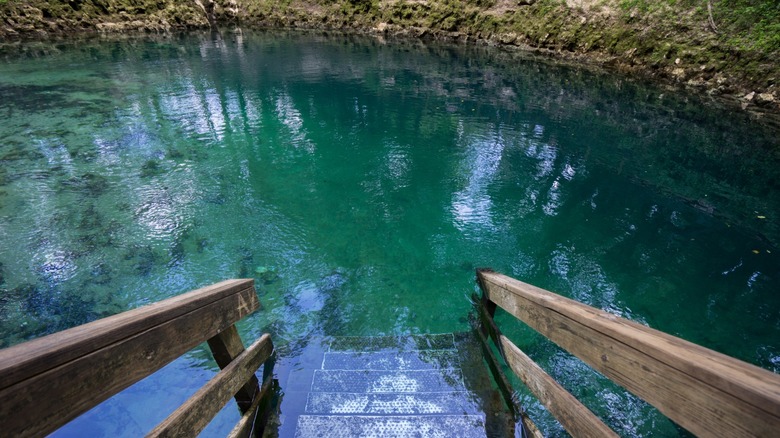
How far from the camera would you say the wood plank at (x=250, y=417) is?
203 centimetres

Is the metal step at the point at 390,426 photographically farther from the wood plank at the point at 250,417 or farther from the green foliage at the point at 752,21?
the green foliage at the point at 752,21

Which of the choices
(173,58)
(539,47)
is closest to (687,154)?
(539,47)

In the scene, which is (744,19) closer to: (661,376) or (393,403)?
(393,403)

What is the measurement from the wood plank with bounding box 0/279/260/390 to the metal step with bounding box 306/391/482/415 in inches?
59.5

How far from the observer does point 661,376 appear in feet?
3.35

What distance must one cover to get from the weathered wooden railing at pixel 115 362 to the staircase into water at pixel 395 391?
0.64 meters

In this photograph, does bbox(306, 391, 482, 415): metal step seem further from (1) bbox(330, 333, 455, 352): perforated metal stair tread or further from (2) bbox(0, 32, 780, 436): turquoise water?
(2) bbox(0, 32, 780, 436): turquoise water

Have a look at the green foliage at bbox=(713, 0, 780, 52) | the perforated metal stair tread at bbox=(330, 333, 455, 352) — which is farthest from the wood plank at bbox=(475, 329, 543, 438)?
the green foliage at bbox=(713, 0, 780, 52)

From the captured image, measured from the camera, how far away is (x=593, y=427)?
144cm

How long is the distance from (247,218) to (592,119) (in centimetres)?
1208

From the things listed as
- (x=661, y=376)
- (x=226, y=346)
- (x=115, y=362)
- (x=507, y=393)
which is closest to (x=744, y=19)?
(x=507, y=393)

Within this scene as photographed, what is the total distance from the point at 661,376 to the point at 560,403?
2.77 feet

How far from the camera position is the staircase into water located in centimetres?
246

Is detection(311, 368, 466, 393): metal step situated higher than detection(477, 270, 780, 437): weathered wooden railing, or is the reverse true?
detection(477, 270, 780, 437): weathered wooden railing
